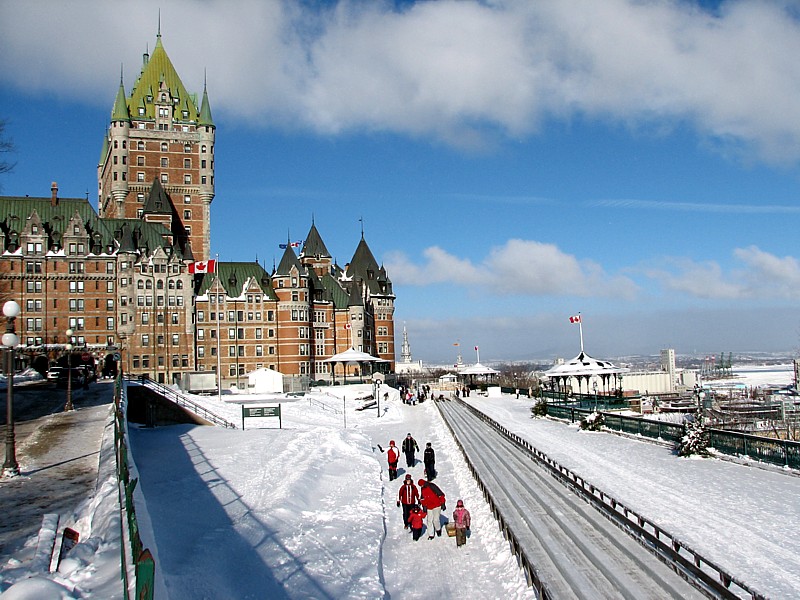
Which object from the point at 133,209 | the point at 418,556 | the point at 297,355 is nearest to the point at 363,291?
the point at 297,355

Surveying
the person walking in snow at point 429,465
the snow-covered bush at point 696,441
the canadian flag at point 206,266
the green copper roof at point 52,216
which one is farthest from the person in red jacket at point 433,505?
the green copper roof at point 52,216

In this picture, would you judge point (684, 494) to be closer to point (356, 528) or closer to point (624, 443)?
point (356, 528)

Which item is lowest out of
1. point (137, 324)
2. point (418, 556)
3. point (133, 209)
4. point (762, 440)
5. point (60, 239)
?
point (418, 556)

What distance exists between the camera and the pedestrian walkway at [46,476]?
42.7 ft

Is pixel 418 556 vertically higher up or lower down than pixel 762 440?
lower down

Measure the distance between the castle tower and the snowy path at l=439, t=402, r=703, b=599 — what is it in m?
76.9

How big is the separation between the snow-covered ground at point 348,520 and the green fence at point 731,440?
29.1 inches

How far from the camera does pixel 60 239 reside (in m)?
79.0

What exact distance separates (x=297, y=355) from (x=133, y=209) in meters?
29.7

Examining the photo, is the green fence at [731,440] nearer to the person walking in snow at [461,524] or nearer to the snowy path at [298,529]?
the snowy path at [298,529]

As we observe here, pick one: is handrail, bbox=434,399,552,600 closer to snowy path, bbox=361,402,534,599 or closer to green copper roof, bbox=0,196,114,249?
snowy path, bbox=361,402,534,599

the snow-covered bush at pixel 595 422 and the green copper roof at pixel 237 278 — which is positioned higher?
the green copper roof at pixel 237 278

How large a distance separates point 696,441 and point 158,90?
3516 inches

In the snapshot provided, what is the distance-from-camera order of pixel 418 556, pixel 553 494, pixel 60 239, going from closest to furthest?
pixel 418 556 < pixel 553 494 < pixel 60 239
